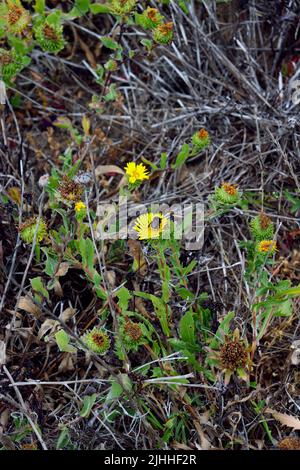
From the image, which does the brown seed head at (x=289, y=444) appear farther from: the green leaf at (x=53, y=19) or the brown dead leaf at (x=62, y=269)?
the green leaf at (x=53, y=19)

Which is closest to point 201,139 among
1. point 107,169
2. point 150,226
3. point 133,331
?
point 107,169

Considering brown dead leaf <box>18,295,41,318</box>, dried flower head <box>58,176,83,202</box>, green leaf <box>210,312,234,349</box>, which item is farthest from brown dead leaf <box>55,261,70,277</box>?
green leaf <box>210,312,234,349</box>

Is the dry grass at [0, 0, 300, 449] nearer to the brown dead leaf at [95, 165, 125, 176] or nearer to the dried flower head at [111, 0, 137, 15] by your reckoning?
the brown dead leaf at [95, 165, 125, 176]

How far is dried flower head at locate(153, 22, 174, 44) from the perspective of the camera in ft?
6.91

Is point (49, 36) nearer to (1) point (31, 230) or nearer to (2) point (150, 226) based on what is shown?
(1) point (31, 230)

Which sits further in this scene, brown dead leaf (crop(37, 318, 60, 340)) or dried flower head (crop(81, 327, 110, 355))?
brown dead leaf (crop(37, 318, 60, 340))

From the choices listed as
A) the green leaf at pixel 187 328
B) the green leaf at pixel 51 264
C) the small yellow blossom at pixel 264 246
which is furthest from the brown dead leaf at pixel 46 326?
the small yellow blossom at pixel 264 246

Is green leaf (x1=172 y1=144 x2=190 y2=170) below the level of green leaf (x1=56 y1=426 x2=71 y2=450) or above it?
above

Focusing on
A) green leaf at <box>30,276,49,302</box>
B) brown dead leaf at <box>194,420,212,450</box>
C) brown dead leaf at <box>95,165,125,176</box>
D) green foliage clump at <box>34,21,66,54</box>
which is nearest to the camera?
brown dead leaf at <box>194,420,212,450</box>

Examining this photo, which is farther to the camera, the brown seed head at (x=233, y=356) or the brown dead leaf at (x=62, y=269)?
the brown dead leaf at (x=62, y=269)

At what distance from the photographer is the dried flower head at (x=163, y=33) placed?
2.11 metres
